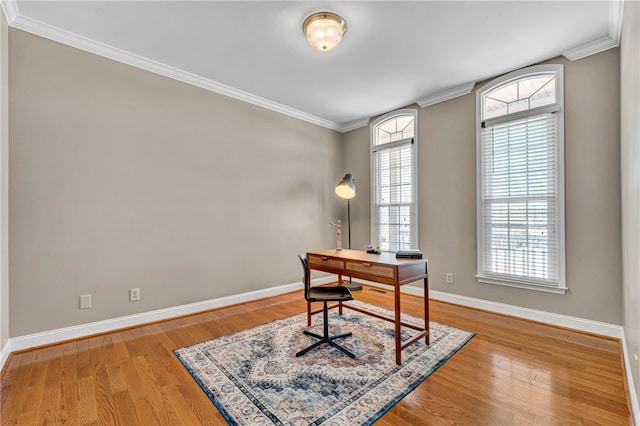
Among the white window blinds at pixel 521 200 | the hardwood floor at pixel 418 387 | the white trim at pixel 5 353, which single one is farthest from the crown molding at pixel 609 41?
the white trim at pixel 5 353

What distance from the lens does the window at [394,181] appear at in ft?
14.2

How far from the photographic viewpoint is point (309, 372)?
213 centimetres

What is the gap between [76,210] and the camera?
2.70m

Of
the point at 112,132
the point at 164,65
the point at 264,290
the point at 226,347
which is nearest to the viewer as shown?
the point at 226,347

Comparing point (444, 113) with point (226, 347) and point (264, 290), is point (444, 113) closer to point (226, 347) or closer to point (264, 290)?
point (264, 290)

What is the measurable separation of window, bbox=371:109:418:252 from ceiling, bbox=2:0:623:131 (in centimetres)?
85

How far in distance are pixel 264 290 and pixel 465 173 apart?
3.08 meters

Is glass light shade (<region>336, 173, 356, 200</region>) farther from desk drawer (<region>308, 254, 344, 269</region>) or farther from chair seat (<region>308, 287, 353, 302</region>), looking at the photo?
chair seat (<region>308, 287, 353, 302</region>)

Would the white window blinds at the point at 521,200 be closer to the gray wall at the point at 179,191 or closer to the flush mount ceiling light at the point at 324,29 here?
the gray wall at the point at 179,191

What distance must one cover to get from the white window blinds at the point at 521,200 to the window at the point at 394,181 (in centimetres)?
98

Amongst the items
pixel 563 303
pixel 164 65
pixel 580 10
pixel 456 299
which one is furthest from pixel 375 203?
pixel 164 65

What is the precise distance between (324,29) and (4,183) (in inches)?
112

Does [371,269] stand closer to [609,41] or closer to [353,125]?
[609,41]

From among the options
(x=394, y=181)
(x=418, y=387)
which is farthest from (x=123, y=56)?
(x=418, y=387)
